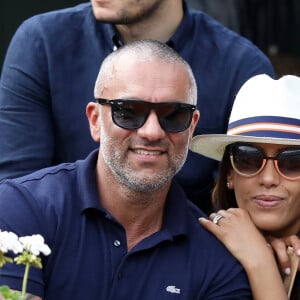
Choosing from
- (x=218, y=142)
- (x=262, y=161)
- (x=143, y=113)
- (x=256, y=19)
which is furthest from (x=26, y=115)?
(x=256, y=19)

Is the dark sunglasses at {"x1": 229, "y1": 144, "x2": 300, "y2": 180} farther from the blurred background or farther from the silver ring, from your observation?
the blurred background

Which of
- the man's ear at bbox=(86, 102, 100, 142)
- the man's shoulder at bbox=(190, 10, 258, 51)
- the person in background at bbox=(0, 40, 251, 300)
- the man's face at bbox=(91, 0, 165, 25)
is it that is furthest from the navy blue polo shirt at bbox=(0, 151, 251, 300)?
the man's shoulder at bbox=(190, 10, 258, 51)

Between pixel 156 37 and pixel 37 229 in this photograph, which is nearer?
pixel 37 229

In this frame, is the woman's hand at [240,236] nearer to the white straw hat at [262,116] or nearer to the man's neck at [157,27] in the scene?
the white straw hat at [262,116]

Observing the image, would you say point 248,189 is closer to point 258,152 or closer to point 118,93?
point 258,152

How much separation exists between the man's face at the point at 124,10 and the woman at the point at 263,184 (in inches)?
25.8

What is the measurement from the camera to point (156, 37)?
468 cm

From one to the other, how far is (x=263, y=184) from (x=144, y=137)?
52 cm

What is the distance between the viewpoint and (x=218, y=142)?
409 cm

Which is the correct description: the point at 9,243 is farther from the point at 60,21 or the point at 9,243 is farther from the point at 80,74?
the point at 60,21

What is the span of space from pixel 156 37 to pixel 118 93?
3.23ft

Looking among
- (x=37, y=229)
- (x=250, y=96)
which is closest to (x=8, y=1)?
(x=250, y=96)

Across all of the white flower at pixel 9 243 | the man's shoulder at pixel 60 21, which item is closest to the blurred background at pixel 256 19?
the man's shoulder at pixel 60 21

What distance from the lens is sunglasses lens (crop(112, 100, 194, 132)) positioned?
3666mm
